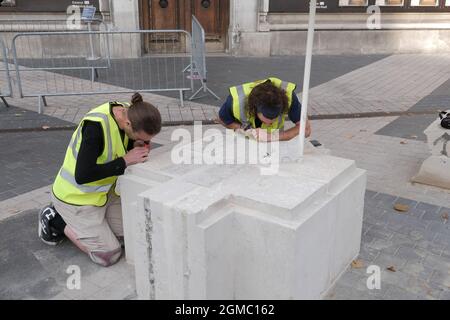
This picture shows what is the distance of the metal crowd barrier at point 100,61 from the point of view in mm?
9109

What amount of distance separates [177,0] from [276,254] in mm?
10814

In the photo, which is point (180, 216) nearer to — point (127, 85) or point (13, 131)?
point (13, 131)

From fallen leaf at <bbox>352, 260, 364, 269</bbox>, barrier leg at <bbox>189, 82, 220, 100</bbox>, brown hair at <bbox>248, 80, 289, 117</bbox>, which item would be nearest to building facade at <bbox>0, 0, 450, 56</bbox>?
barrier leg at <bbox>189, 82, 220, 100</bbox>

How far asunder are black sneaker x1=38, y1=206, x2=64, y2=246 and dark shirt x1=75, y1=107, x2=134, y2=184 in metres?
0.65

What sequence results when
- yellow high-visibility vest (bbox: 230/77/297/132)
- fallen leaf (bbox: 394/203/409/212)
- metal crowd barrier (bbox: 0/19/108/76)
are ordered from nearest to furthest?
yellow high-visibility vest (bbox: 230/77/297/132), fallen leaf (bbox: 394/203/409/212), metal crowd barrier (bbox: 0/19/108/76)

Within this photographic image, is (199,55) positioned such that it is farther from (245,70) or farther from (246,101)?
(246,101)

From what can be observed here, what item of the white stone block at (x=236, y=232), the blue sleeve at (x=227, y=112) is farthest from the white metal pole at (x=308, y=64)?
the blue sleeve at (x=227, y=112)

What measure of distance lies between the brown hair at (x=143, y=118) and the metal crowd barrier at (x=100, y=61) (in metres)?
5.87

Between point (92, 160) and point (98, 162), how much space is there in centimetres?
12

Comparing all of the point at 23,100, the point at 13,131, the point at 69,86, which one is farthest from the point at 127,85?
the point at 13,131

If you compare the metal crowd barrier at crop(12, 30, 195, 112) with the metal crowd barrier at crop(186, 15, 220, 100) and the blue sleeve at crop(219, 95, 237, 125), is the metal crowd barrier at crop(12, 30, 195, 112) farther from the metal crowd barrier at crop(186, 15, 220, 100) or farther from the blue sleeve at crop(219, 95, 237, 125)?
the blue sleeve at crop(219, 95, 237, 125)

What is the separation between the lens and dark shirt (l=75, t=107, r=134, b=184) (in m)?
3.06

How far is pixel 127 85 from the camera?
911cm
